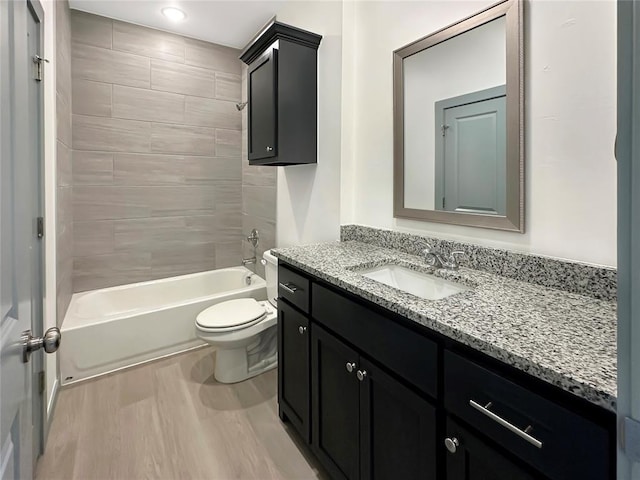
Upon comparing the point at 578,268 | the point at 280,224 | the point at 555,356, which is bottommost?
the point at 555,356

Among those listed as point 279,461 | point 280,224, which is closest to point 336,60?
point 280,224

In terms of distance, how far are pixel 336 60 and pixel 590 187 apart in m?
1.54

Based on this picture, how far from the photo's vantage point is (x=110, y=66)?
273 cm

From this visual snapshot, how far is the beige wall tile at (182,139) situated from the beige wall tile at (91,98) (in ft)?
1.23

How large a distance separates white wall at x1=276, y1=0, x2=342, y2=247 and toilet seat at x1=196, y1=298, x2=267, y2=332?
59 centimetres

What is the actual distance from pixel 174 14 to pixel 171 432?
2905 mm

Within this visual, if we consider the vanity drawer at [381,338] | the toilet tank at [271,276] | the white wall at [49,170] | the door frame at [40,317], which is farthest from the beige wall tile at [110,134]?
the vanity drawer at [381,338]

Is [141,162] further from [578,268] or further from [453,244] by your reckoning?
[578,268]

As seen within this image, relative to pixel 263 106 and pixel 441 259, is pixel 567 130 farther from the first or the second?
pixel 263 106

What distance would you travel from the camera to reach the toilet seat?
210 centimetres

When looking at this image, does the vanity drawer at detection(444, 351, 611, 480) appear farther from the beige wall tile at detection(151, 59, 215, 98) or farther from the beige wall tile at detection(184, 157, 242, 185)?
the beige wall tile at detection(151, 59, 215, 98)

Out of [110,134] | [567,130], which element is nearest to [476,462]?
[567,130]

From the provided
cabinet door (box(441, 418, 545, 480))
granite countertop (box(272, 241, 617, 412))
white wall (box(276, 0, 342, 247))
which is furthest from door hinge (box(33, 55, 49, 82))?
cabinet door (box(441, 418, 545, 480))

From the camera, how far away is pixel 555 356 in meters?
0.69
